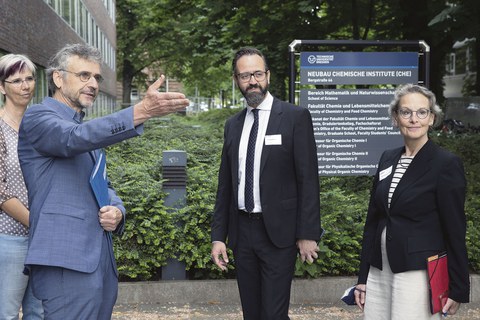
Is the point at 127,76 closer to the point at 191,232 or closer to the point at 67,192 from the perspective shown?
the point at 191,232

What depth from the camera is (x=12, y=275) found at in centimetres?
348

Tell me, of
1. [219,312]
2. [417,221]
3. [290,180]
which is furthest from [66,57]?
[219,312]

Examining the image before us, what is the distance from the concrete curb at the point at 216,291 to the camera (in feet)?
19.5

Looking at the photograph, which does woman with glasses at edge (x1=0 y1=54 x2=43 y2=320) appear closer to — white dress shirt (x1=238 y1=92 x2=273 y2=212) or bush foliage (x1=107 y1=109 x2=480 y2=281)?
white dress shirt (x1=238 y1=92 x2=273 y2=212)

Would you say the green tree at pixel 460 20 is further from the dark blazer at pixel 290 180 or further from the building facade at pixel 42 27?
the building facade at pixel 42 27

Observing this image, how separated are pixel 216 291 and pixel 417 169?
3.24 m

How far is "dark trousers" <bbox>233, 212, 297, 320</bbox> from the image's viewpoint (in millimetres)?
3805

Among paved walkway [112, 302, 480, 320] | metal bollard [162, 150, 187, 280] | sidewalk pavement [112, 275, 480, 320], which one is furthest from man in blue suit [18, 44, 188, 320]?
metal bollard [162, 150, 187, 280]

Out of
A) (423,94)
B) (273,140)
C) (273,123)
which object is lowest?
(273,140)

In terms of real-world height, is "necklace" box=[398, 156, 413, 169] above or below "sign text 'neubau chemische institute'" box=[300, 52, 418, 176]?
below

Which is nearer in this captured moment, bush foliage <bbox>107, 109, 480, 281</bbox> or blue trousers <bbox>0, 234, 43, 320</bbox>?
blue trousers <bbox>0, 234, 43, 320</bbox>

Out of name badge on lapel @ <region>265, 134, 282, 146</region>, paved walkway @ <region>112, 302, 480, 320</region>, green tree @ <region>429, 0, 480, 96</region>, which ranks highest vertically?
green tree @ <region>429, 0, 480, 96</region>

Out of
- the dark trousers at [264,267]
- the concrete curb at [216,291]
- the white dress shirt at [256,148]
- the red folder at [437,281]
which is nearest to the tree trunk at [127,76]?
the concrete curb at [216,291]

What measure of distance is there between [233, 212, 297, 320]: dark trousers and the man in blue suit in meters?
1.04
